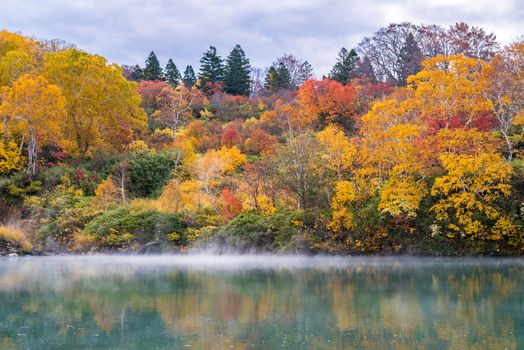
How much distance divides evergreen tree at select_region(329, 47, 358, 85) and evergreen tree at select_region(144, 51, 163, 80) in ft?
64.7

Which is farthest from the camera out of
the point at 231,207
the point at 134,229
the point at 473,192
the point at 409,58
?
the point at 409,58

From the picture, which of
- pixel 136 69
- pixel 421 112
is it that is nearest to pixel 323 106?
pixel 421 112

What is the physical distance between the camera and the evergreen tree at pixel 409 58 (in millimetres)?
49562

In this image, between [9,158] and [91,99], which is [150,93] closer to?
[91,99]

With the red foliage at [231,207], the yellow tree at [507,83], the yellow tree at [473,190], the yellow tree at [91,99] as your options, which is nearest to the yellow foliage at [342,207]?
the yellow tree at [473,190]

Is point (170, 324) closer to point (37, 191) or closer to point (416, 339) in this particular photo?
point (416, 339)

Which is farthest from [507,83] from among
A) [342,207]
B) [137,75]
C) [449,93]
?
[137,75]

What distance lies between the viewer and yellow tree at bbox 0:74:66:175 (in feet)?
108

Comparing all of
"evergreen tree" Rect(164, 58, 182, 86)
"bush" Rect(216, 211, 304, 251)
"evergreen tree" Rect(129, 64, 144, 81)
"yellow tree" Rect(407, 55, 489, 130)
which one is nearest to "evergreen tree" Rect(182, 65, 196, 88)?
"evergreen tree" Rect(164, 58, 182, 86)

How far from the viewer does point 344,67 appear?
185 ft

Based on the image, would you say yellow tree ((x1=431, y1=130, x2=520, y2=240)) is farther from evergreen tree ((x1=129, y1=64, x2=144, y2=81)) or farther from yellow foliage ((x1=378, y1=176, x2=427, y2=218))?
evergreen tree ((x1=129, y1=64, x2=144, y2=81))

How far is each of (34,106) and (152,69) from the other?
103ft

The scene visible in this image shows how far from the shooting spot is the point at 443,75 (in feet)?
81.7

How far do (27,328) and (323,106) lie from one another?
3435 centimetres
